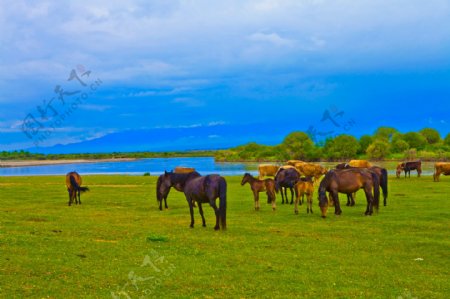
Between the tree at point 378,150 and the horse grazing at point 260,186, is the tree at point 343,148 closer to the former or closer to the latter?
the tree at point 378,150

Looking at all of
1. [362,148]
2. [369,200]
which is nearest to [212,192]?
[369,200]

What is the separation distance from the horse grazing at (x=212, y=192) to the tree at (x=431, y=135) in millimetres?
122381

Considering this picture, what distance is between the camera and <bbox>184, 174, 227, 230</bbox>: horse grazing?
16.5 metres

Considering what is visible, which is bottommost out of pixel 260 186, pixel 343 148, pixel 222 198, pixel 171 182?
pixel 222 198

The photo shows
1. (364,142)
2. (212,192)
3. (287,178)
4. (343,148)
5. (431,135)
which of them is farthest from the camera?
(431,135)

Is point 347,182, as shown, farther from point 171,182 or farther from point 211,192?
point 171,182

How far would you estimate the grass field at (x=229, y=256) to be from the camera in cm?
973

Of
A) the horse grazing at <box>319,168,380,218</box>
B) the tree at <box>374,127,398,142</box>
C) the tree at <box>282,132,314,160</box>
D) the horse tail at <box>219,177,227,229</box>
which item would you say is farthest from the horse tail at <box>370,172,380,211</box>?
the tree at <box>374,127,398,142</box>

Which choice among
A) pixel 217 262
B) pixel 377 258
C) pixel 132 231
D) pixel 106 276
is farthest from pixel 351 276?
pixel 132 231

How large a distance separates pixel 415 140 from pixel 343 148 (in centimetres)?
2160

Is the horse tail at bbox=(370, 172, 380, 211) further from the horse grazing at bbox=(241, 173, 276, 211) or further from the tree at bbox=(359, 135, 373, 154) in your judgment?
the tree at bbox=(359, 135, 373, 154)

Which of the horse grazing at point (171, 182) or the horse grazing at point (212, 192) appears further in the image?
the horse grazing at point (171, 182)

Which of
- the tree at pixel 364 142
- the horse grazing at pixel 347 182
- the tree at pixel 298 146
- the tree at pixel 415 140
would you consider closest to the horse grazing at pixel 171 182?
the horse grazing at pixel 347 182

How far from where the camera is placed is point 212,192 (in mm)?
16750
